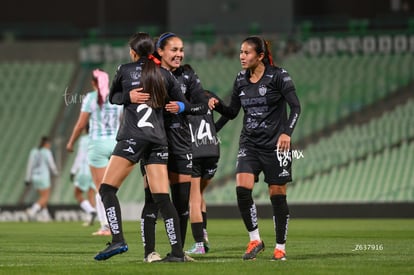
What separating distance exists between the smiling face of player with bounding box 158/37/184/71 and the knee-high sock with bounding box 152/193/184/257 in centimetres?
146

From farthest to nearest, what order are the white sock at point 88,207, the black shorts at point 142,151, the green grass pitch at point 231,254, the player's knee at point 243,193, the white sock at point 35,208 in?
the white sock at point 35,208 → the white sock at point 88,207 → the player's knee at point 243,193 → the black shorts at point 142,151 → the green grass pitch at point 231,254

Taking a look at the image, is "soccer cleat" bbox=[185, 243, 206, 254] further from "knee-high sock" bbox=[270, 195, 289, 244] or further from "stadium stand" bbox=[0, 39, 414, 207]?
"stadium stand" bbox=[0, 39, 414, 207]

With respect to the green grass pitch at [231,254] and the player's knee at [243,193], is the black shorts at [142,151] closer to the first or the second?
the green grass pitch at [231,254]

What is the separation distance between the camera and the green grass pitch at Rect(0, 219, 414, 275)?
8.79 metres

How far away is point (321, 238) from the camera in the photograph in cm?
1462

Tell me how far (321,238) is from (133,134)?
592 cm

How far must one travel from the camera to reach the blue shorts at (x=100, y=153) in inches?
601

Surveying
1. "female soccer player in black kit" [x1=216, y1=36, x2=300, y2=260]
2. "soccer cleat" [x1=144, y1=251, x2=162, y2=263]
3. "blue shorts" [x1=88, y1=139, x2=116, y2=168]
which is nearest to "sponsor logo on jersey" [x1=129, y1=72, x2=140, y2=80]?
"female soccer player in black kit" [x1=216, y1=36, x2=300, y2=260]

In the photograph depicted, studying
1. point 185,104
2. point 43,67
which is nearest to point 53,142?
point 43,67

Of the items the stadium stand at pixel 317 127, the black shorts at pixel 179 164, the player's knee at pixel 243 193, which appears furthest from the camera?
the stadium stand at pixel 317 127

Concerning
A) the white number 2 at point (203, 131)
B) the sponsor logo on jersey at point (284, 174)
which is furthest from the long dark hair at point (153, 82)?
the white number 2 at point (203, 131)

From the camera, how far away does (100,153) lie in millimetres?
15273

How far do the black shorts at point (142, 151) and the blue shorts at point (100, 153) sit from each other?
5776mm

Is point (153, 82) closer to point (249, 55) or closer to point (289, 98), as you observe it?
point (249, 55)
